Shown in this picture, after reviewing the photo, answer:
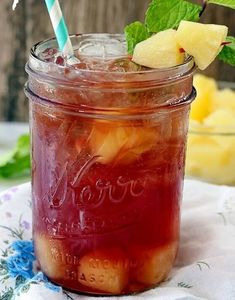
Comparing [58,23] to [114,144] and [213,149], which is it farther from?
[213,149]

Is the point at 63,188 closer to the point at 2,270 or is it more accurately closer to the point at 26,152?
the point at 2,270

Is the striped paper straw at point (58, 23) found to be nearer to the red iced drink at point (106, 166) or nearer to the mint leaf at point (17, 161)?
the red iced drink at point (106, 166)

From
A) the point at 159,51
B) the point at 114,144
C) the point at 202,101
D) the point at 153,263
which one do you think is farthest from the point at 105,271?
the point at 202,101

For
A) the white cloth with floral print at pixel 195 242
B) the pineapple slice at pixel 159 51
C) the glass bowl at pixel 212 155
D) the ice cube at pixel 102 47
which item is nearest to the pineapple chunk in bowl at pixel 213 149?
the glass bowl at pixel 212 155

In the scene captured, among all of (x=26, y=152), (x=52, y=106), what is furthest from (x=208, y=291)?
(x=26, y=152)

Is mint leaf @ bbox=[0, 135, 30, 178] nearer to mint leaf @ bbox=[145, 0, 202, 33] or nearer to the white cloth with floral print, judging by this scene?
the white cloth with floral print

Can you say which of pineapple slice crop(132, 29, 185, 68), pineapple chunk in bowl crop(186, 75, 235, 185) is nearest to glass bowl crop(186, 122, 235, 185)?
pineapple chunk in bowl crop(186, 75, 235, 185)
